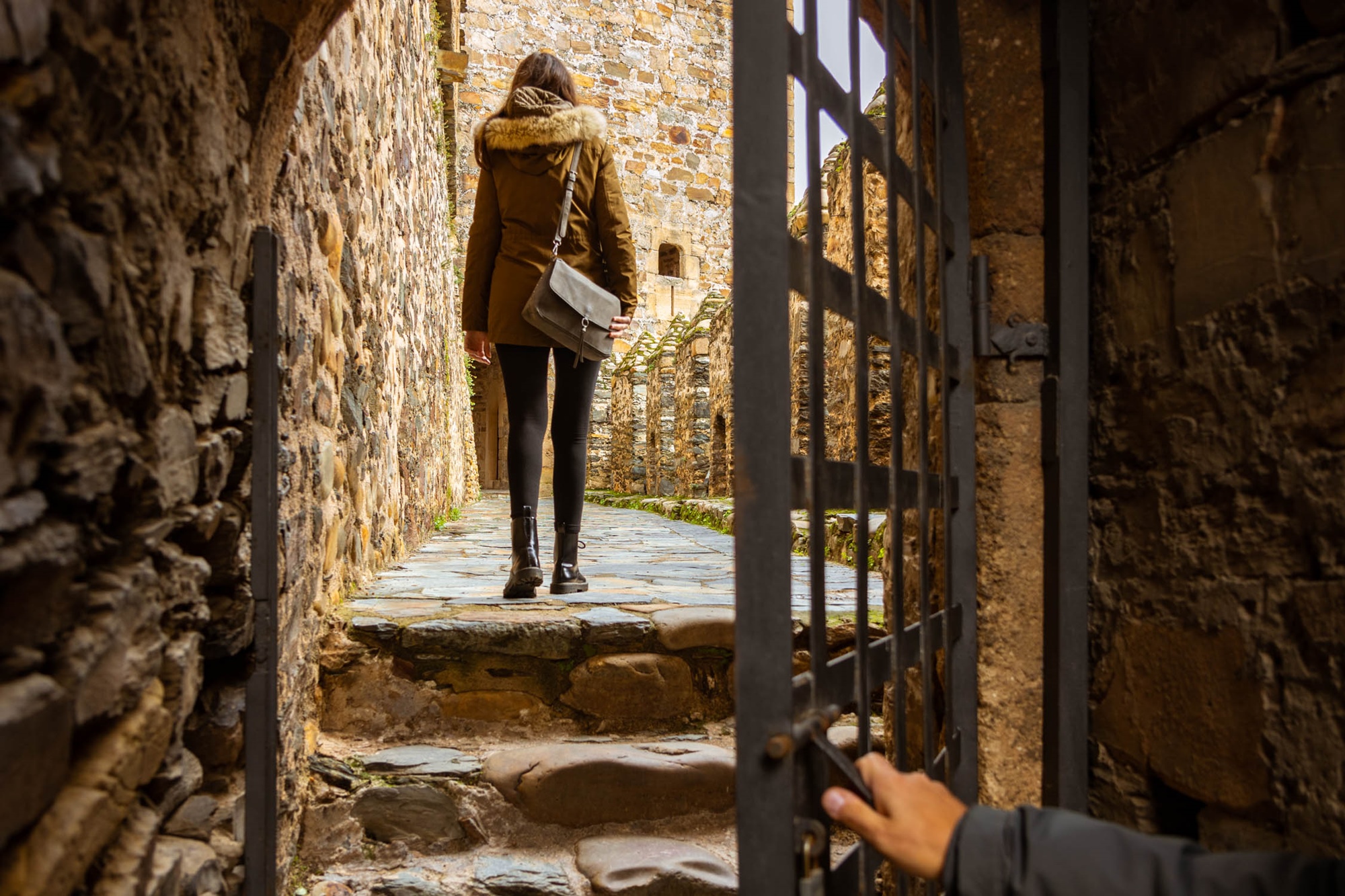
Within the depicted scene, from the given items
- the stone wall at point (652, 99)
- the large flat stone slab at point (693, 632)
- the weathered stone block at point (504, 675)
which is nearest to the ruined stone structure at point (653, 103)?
the stone wall at point (652, 99)

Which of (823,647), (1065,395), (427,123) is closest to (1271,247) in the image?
(1065,395)

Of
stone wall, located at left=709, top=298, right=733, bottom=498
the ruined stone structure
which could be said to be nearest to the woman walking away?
stone wall, located at left=709, top=298, right=733, bottom=498

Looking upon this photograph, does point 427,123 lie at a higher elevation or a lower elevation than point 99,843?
higher

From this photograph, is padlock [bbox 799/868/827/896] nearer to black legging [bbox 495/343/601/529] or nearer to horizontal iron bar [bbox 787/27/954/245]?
horizontal iron bar [bbox 787/27/954/245]

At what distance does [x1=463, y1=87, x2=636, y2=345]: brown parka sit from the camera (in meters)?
2.56

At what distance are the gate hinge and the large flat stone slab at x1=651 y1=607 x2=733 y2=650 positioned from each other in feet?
3.29

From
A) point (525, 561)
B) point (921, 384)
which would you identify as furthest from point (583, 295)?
point (921, 384)

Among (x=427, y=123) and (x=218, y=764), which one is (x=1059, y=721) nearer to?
(x=218, y=764)

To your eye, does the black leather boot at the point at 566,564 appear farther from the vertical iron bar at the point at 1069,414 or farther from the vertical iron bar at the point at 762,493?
the vertical iron bar at the point at 762,493

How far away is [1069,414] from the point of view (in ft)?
4.61

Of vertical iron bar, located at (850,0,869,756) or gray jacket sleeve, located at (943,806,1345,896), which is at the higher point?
vertical iron bar, located at (850,0,869,756)

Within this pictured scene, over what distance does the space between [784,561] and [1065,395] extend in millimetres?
805

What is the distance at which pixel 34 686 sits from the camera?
2.21ft

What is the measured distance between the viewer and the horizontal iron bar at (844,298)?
0.88 m
